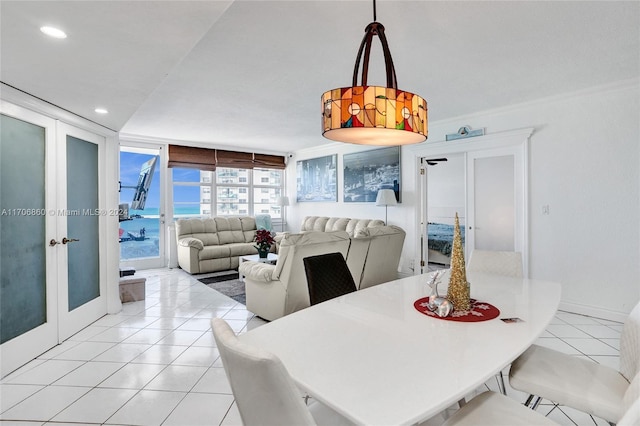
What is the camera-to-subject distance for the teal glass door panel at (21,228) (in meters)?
2.37

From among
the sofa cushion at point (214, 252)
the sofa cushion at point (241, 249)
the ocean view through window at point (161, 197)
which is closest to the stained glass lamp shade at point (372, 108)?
the sofa cushion at point (214, 252)

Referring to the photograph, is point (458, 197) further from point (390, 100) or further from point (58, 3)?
point (58, 3)

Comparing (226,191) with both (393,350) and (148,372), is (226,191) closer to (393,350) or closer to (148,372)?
(148,372)

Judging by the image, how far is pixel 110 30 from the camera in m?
1.58

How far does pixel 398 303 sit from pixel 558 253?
9.93 ft

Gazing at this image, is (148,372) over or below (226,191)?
below

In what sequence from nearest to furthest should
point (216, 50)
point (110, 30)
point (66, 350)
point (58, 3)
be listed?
point (58, 3)
point (110, 30)
point (216, 50)
point (66, 350)

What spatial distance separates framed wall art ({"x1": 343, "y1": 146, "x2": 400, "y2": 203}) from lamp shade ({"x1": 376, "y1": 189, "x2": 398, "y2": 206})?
167 millimetres

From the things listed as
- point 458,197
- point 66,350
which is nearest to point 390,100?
point 66,350

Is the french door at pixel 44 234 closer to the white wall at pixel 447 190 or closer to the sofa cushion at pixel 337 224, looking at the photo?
the sofa cushion at pixel 337 224

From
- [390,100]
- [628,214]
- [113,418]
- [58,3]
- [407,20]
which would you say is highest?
[407,20]

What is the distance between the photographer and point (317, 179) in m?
7.05

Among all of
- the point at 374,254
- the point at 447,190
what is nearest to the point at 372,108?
the point at 374,254

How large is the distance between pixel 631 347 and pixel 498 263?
1122mm
